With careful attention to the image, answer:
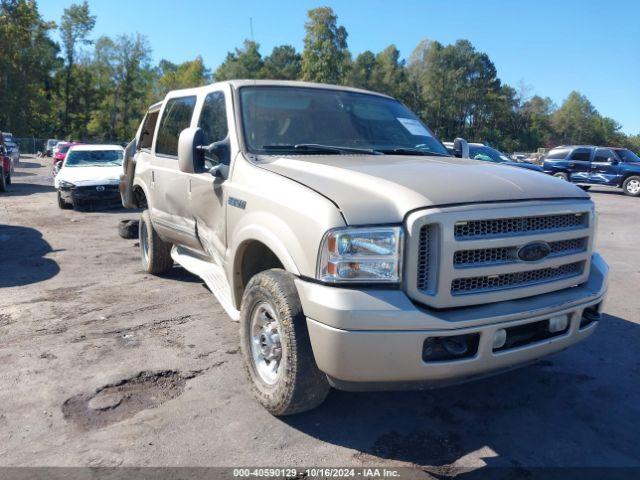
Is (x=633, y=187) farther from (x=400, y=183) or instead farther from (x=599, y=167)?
(x=400, y=183)

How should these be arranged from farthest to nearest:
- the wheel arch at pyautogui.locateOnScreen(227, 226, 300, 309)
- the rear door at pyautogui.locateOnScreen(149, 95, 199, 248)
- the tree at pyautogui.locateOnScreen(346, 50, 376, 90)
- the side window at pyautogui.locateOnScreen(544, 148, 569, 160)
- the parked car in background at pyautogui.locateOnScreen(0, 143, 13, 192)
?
the tree at pyautogui.locateOnScreen(346, 50, 376, 90)
the side window at pyautogui.locateOnScreen(544, 148, 569, 160)
the parked car in background at pyautogui.locateOnScreen(0, 143, 13, 192)
the rear door at pyautogui.locateOnScreen(149, 95, 199, 248)
the wheel arch at pyautogui.locateOnScreen(227, 226, 300, 309)

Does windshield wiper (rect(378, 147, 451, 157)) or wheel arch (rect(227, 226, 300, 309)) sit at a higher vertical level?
windshield wiper (rect(378, 147, 451, 157))

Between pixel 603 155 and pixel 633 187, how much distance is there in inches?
67.4

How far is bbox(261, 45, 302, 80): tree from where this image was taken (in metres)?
72.7

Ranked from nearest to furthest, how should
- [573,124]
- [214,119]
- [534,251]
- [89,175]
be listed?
1. [534,251]
2. [214,119]
3. [89,175]
4. [573,124]

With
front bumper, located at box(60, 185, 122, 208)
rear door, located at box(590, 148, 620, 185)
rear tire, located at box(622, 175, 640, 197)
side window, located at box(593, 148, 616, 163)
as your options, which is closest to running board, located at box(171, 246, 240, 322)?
front bumper, located at box(60, 185, 122, 208)

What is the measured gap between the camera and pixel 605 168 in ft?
69.2

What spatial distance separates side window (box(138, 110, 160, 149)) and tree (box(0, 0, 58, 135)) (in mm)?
60687

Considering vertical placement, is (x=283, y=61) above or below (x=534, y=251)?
above

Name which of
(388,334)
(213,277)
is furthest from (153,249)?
(388,334)

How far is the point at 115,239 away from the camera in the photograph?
9.48 metres

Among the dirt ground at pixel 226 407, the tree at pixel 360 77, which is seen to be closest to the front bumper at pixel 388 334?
the dirt ground at pixel 226 407

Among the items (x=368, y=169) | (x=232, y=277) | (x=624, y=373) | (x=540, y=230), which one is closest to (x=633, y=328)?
(x=624, y=373)

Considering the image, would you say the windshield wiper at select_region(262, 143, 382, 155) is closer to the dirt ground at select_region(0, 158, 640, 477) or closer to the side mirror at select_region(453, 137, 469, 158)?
the side mirror at select_region(453, 137, 469, 158)
